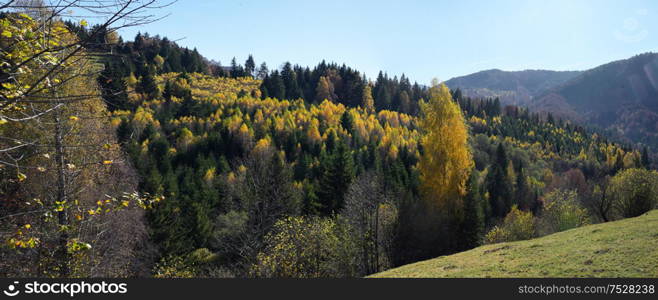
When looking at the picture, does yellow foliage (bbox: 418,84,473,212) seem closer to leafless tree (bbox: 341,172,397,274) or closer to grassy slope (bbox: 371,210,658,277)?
leafless tree (bbox: 341,172,397,274)

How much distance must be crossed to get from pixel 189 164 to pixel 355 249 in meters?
54.4

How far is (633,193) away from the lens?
31.0 m

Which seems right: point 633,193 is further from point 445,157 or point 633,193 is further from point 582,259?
point 582,259

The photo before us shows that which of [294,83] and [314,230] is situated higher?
[294,83]

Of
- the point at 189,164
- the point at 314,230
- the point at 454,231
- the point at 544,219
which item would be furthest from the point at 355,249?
the point at 189,164

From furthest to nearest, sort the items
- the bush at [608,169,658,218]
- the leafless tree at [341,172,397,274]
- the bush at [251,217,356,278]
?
the bush at [608,169,658,218]
the leafless tree at [341,172,397,274]
the bush at [251,217,356,278]

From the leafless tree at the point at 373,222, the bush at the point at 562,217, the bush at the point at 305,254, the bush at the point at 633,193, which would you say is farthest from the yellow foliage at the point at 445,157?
the bush at the point at 562,217

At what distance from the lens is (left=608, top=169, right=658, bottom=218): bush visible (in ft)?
99.0

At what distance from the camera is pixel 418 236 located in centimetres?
2764

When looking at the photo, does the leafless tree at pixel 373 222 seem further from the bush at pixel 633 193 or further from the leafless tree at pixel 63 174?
the bush at pixel 633 193

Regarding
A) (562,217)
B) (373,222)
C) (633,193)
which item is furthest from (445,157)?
(562,217)

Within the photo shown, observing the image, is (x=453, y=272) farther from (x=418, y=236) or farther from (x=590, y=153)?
(x=590, y=153)

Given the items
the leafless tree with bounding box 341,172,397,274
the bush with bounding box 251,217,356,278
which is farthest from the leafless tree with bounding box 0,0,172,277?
the leafless tree with bounding box 341,172,397,274

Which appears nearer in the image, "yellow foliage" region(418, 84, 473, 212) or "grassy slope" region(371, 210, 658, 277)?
"grassy slope" region(371, 210, 658, 277)
